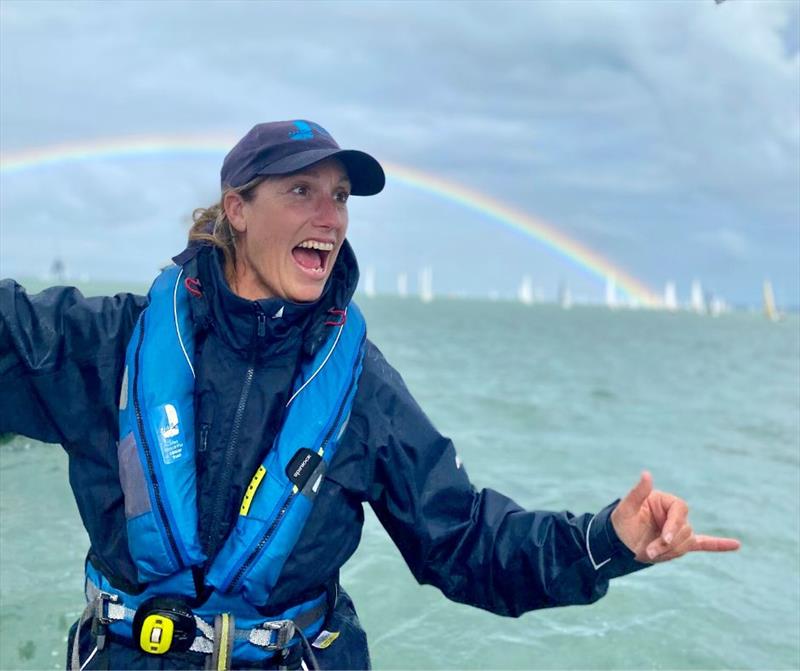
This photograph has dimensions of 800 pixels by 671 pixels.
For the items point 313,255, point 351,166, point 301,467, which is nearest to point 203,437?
point 301,467

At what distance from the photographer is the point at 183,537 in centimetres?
249

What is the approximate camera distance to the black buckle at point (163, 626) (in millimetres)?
2508

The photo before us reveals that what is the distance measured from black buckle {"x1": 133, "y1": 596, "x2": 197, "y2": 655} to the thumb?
55.7 inches

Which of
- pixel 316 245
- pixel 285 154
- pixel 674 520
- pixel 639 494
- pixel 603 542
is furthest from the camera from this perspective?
pixel 316 245

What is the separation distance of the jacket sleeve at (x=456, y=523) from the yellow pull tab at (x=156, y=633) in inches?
30.5

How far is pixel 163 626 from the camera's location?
2506mm

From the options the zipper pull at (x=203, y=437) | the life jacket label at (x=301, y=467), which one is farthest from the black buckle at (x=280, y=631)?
the zipper pull at (x=203, y=437)

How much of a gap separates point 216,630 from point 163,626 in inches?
6.4

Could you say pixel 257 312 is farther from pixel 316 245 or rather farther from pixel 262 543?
pixel 262 543

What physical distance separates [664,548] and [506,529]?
58 centimetres

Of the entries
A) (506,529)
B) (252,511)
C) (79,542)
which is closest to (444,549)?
(506,529)

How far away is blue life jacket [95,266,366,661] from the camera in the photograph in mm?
2508

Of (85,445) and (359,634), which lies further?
(359,634)

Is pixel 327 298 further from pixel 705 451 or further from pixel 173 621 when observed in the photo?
pixel 705 451
